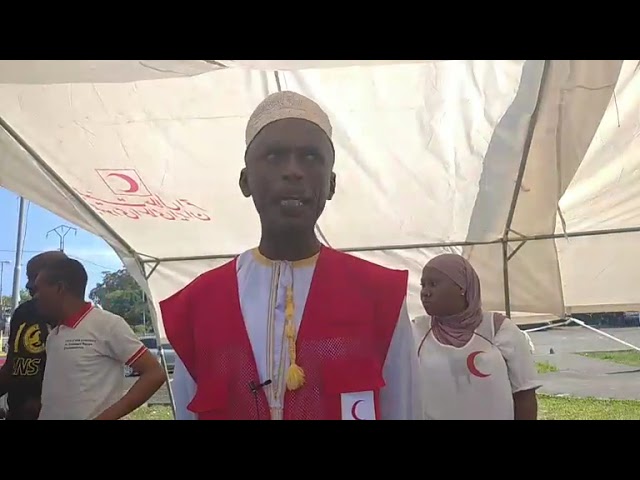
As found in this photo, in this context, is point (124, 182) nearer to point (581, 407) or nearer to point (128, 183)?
point (128, 183)

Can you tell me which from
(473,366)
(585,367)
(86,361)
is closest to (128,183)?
(86,361)

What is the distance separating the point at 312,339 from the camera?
864mm

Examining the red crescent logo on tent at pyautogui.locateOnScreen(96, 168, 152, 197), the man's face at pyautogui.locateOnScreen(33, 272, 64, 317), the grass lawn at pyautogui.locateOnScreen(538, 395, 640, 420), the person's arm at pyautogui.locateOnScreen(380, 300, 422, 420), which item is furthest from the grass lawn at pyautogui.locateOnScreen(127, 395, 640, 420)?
the person's arm at pyautogui.locateOnScreen(380, 300, 422, 420)

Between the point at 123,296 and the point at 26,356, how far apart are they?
0.64 m

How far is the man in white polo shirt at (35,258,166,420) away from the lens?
1.27 m

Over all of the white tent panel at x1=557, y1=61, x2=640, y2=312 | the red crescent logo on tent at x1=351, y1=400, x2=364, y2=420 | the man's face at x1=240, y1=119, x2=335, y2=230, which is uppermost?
the white tent panel at x1=557, y1=61, x2=640, y2=312

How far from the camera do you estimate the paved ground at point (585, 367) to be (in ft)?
9.09

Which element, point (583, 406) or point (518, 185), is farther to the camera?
point (583, 406)

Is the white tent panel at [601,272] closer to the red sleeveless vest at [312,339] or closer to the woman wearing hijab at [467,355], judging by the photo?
the woman wearing hijab at [467,355]

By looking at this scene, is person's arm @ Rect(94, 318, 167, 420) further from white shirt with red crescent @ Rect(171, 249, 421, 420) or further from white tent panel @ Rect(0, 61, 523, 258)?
white tent panel @ Rect(0, 61, 523, 258)

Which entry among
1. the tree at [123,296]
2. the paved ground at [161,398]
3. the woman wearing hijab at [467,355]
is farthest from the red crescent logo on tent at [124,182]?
the woman wearing hijab at [467,355]

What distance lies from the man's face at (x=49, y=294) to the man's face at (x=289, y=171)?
0.68m

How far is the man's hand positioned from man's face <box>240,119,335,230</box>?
0.54m

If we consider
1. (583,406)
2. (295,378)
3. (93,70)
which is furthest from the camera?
(583,406)
